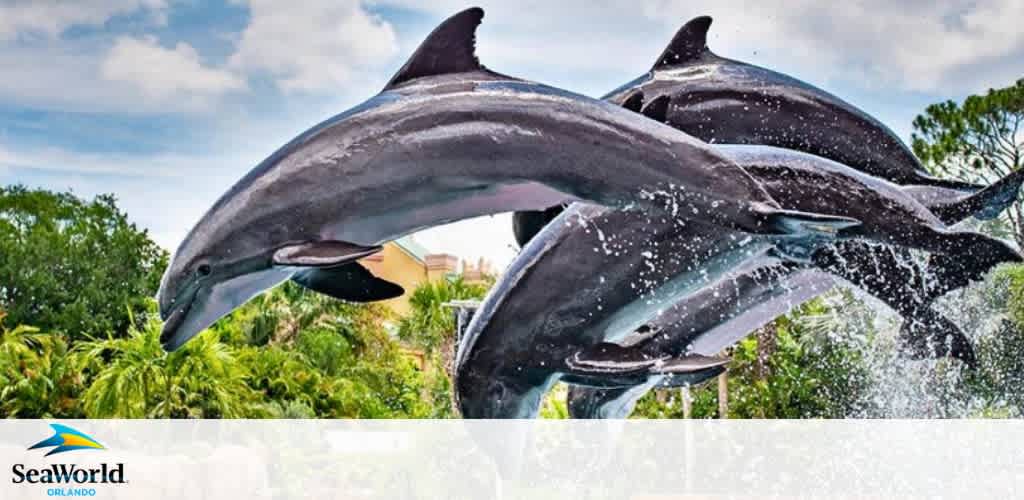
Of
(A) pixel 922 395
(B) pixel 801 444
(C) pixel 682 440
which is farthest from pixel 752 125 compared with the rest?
(C) pixel 682 440

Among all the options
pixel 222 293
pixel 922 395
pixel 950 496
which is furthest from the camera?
pixel 950 496

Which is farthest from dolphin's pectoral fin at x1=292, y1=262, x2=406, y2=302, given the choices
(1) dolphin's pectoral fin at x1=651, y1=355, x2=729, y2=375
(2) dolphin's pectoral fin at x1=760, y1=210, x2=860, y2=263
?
(2) dolphin's pectoral fin at x1=760, y1=210, x2=860, y2=263

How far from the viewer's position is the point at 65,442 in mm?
14727

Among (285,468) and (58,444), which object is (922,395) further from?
(285,468)

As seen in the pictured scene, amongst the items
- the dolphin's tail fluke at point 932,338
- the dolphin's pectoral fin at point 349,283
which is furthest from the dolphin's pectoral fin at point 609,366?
the dolphin's tail fluke at point 932,338

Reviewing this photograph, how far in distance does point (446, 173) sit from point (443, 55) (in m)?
0.66

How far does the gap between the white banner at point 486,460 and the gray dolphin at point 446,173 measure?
9.69m

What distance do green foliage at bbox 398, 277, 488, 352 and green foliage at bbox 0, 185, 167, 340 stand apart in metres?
11.9

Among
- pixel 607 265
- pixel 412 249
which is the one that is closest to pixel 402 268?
pixel 412 249

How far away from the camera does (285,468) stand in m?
21.7

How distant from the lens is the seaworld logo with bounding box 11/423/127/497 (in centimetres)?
1438

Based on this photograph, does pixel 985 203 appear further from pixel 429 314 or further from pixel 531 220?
pixel 429 314

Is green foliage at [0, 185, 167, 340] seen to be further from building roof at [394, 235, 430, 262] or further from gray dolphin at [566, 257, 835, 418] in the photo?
gray dolphin at [566, 257, 835, 418]

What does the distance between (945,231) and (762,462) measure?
51.0 feet
